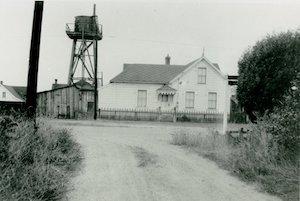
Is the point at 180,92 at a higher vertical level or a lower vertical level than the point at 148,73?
lower

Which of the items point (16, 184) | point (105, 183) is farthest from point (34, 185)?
point (105, 183)

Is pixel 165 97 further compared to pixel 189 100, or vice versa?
pixel 165 97

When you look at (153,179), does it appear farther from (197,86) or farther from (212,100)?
(212,100)

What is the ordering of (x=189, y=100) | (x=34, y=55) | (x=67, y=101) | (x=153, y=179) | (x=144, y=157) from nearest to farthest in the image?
(x=153, y=179) < (x=34, y=55) < (x=144, y=157) < (x=189, y=100) < (x=67, y=101)

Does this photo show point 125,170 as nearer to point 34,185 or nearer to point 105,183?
point 105,183

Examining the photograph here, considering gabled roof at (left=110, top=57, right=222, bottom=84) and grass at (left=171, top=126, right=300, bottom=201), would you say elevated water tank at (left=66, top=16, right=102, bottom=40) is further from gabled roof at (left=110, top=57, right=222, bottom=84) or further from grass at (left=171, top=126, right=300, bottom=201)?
grass at (left=171, top=126, right=300, bottom=201)

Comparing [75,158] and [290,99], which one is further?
[75,158]

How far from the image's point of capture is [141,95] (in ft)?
119

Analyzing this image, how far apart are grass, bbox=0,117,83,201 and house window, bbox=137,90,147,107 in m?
25.0

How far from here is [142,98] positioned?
36250mm

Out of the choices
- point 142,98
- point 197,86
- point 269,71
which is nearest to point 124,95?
point 142,98

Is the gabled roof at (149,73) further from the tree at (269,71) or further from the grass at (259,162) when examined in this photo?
the grass at (259,162)

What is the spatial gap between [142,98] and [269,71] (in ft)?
75.6

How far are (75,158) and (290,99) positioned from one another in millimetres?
6046
